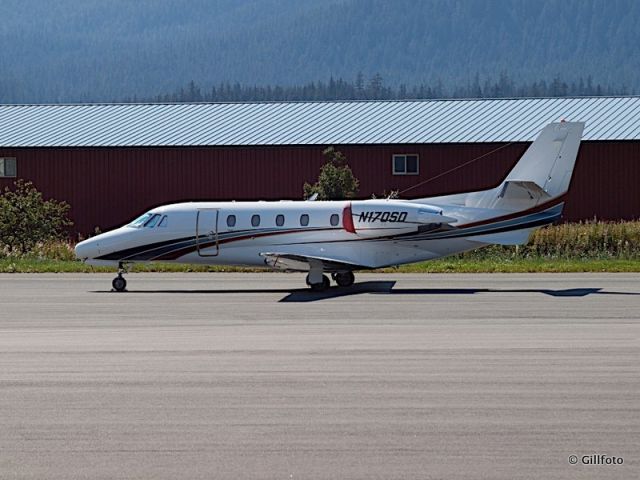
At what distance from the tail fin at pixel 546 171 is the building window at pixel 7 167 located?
3169 cm

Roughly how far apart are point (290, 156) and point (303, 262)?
24661mm

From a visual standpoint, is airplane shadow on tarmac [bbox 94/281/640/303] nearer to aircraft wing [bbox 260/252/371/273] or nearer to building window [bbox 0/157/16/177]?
aircraft wing [bbox 260/252/371/273]

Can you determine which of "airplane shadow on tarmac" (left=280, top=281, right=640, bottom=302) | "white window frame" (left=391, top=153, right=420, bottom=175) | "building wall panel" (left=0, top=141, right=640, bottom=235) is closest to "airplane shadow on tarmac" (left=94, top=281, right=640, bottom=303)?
"airplane shadow on tarmac" (left=280, top=281, right=640, bottom=302)

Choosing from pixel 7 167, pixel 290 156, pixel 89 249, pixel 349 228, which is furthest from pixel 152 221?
pixel 7 167

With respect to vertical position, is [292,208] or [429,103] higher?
[429,103]

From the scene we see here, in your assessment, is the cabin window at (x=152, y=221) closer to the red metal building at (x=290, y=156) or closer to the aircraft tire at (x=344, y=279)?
the aircraft tire at (x=344, y=279)

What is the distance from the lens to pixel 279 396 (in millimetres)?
13141

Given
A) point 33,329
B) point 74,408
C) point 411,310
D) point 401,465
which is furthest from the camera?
point 411,310

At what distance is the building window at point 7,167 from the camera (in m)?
55.2

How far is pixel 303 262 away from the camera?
28.7 meters

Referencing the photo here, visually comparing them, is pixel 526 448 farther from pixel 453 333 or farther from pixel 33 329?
pixel 33 329

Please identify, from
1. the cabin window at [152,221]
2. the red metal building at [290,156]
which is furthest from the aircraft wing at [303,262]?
the red metal building at [290,156]

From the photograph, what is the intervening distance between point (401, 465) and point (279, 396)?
3.26 m

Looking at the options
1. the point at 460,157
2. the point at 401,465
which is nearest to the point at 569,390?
the point at 401,465
